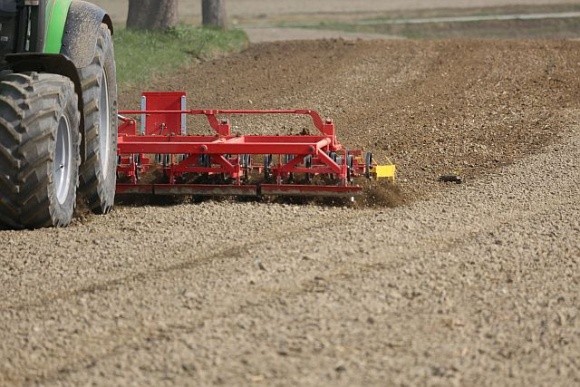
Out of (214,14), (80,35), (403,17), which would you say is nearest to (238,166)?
(80,35)

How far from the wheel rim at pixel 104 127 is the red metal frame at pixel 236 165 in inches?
10.6

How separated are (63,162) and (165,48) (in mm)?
13380

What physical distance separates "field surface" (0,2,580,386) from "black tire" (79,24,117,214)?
184mm

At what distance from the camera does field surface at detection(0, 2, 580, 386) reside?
5.38m

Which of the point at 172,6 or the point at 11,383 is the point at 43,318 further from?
the point at 172,6

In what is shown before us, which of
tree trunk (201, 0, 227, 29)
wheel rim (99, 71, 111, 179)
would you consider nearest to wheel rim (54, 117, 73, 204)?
wheel rim (99, 71, 111, 179)

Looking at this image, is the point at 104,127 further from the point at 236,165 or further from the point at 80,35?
the point at 80,35

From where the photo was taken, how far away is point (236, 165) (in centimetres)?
965

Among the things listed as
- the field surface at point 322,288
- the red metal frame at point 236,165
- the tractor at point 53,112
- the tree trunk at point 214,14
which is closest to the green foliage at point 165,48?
the tree trunk at point 214,14

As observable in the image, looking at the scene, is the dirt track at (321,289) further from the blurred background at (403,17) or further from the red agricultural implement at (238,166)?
the blurred background at (403,17)

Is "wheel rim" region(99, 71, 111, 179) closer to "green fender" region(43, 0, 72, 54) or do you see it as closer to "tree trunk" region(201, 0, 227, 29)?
"green fender" region(43, 0, 72, 54)

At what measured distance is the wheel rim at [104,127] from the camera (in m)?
9.36

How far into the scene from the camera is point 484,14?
34.3 metres

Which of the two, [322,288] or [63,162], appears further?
[63,162]
